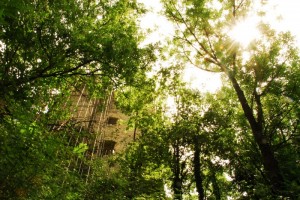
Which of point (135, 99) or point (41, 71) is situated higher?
point (135, 99)

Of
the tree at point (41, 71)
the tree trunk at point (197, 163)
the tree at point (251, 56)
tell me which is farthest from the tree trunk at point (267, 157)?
the tree at point (41, 71)

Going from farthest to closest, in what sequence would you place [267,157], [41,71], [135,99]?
[135,99], [267,157], [41,71]

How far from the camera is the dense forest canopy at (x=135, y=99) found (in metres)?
7.10

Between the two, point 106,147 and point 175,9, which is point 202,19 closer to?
point 175,9

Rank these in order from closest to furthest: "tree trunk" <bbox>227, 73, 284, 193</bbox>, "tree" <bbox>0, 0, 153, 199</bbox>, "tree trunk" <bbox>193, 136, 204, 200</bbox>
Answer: "tree" <bbox>0, 0, 153, 199</bbox> → "tree trunk" <bbox>227, 73, 284, 193</bbox> → "tree trunk" <bbox>193, 136, 204, 200</bbox>

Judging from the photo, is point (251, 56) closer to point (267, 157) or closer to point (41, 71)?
point (267, 157)

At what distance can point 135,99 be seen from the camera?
52.7ft

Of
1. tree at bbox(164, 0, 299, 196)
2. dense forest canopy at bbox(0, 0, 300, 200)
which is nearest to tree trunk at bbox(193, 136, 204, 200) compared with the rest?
dense forest canopy at bbox(0, 0, 300, 200)

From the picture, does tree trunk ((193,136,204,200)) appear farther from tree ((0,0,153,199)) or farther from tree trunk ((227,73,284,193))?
tree ((0,0,153,199))


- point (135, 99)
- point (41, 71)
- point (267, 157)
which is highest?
point (135, 99)

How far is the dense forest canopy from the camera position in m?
7.10

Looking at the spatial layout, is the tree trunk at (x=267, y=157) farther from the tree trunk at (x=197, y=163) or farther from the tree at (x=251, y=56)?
the tree trunk at (x=197, y=163)

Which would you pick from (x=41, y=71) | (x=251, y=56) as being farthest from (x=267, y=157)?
(x=41, y=71)

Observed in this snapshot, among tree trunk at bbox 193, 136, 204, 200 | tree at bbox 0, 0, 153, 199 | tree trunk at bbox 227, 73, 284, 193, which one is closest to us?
tree at bbox 0, 0, 153, 199
